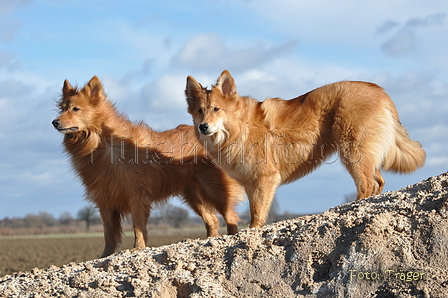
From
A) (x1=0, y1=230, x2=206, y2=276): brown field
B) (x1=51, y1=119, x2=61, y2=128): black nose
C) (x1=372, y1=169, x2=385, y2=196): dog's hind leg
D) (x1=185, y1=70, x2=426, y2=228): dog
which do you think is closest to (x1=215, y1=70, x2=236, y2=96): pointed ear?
(x1=185, y1=70, x2=426, y2=228): dog

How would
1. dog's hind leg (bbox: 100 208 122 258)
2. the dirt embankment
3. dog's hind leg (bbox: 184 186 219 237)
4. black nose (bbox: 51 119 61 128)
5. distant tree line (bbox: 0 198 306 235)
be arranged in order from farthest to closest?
distant tree line (bbox: 0 198 306 235) → dog's hind leg (bbox: 184 186 219 237) → dog's hind leg (bbox: 100 208 122 258) → black nose (bbox: 51 119 61 128) → the dirt embankment

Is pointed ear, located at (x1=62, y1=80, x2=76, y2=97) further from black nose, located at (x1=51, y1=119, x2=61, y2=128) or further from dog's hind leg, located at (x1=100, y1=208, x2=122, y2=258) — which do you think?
dog's hind leg, located at (x1=100, y1=208, x2=122, y2=258)

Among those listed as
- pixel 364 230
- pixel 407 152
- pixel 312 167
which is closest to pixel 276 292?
pixel 364 230

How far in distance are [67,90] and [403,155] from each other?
6475 mm

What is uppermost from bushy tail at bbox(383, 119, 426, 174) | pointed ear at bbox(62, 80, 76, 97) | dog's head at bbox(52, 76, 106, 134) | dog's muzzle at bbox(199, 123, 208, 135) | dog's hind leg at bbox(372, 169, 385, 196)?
pointed ear at bbox(62, 80, 76, 97)

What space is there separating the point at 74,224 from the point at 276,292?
67.2 metres

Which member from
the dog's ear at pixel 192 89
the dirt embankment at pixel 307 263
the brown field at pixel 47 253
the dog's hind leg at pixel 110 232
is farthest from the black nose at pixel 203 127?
the brown field at pixel 47 253

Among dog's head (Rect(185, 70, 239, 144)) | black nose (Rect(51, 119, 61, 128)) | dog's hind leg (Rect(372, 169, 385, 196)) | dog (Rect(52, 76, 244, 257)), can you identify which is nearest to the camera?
dog's head (Rect(185, 70, 239, 144))

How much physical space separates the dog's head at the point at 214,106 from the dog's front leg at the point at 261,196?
1.02 meters

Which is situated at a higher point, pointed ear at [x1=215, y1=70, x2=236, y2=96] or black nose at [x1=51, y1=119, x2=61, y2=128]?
pointed ear at [x1=215, y1=70, x2=236, y2=96]

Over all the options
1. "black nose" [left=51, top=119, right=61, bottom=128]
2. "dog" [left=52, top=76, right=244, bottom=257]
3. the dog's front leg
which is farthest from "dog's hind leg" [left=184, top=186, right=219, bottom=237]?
"black nose" [left=51, top=119, right=61, bottom=128]

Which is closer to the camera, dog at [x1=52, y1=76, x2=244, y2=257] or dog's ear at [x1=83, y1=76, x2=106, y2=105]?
dog at [x1=52, y1=76, x2=244, y2=257]

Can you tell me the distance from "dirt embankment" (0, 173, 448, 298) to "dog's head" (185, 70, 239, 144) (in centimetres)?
237

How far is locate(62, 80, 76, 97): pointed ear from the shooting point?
945cm
